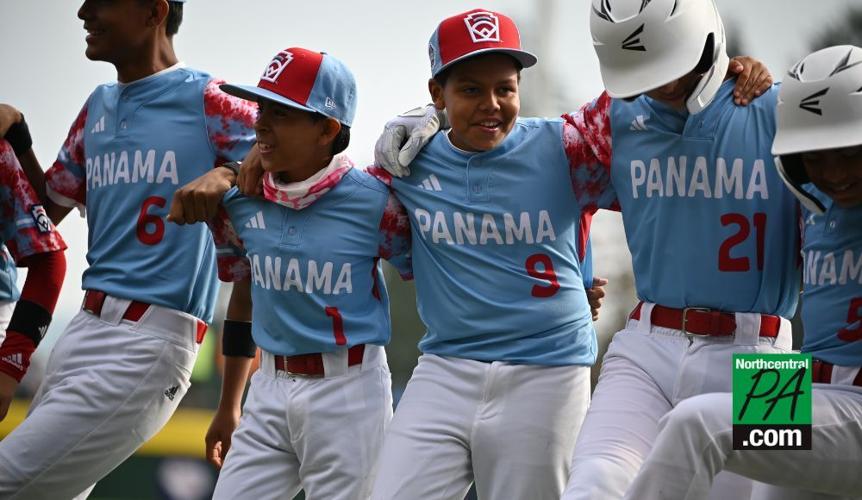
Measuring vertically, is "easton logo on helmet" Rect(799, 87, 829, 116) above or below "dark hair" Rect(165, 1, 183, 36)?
above

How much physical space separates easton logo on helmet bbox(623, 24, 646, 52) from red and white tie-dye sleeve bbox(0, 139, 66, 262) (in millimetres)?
2467

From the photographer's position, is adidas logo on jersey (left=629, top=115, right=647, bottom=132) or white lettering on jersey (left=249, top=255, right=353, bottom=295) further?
white lettering on jersey (left=249, top=255, right=353, bottom=295)

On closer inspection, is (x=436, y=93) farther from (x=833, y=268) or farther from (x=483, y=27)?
(x=833, y=268)

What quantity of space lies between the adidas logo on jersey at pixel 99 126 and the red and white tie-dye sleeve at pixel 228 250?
686 millimetres

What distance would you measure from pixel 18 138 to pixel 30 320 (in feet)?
2.69

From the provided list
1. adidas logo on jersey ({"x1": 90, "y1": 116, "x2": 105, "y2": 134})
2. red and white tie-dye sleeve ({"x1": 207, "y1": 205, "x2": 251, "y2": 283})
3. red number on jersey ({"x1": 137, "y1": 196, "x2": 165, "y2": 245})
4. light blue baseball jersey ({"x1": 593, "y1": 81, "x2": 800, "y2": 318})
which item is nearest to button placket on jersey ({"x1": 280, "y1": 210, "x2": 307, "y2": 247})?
red and white tie-dye sleeve ({"x1": 207, "y1": 205, "x2": 251, "y2": 283})

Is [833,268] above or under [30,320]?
above

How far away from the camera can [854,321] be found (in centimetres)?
381

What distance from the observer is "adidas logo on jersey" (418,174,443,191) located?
180 inches

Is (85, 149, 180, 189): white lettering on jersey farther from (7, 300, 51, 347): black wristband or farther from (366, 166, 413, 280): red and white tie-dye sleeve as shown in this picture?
(366, 166, 413, 280): red and white tie-dye sleeve

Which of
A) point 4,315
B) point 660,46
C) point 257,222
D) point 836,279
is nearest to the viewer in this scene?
point 836,279

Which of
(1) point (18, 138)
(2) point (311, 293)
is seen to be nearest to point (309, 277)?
(2) point (311, 293)

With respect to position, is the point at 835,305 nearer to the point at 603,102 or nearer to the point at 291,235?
the point at 603,102

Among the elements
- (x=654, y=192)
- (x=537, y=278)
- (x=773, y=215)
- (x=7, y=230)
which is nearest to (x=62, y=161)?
(x=7, y=230)
